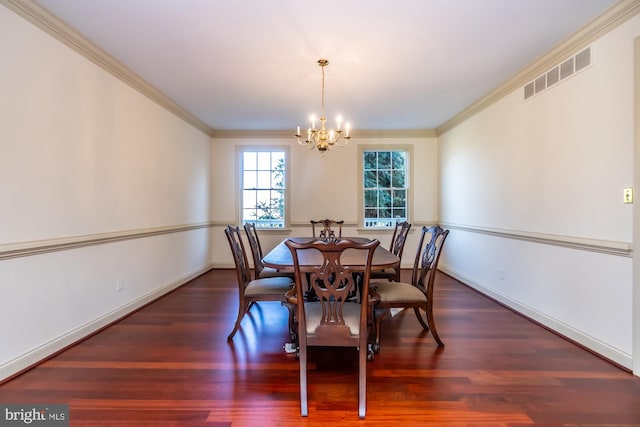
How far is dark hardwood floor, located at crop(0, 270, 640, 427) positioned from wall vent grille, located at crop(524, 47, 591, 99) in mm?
2265

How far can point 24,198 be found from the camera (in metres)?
2.09

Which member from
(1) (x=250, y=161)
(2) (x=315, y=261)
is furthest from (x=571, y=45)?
(1) (x=250, y=161)

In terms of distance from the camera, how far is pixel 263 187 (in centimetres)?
568

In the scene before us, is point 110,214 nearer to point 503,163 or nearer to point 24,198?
point 24,198

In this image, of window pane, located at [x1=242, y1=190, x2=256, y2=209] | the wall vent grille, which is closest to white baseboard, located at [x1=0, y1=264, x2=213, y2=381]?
window pane, located at [x1=242, y1=190, x2=256, y2=209]

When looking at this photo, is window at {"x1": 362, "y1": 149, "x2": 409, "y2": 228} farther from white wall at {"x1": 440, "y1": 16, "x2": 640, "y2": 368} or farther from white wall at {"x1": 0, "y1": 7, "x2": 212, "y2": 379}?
white wall at {"x1": 0, "y1": 7, "x2": 212, "y2": 379}

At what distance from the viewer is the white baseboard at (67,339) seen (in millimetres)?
1994

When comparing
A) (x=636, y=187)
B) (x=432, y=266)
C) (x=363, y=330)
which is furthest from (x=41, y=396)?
(x=636, y=187)

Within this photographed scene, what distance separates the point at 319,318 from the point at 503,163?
118 inches

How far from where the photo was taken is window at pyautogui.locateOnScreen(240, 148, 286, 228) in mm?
5660

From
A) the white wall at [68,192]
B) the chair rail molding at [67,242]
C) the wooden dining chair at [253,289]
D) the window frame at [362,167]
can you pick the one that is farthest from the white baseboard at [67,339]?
the window frame at [362,167]

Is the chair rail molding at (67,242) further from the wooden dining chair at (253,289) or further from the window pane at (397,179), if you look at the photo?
the window pane at (397,179)

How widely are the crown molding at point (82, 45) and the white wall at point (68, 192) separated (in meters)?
0.06

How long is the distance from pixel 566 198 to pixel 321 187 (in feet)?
12.0
